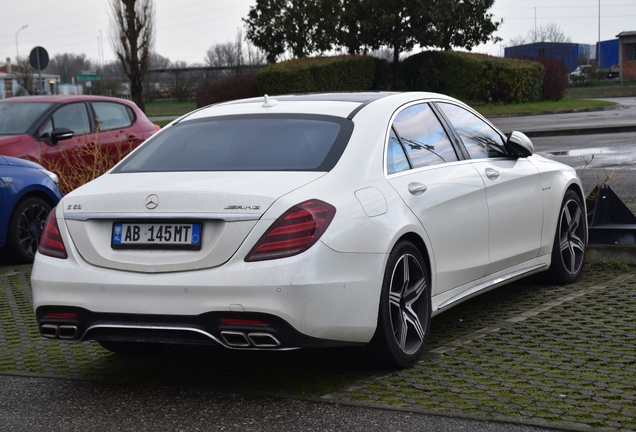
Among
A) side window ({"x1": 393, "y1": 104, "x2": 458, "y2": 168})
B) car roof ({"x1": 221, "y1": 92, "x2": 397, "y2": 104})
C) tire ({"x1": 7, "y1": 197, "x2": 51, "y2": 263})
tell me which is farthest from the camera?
tire ({"x1": 7, "y1": 197, "x2": 51, "y2": 263})

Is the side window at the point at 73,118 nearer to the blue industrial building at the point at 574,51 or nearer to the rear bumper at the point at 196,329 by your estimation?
the rear bumper at the point at 196,329

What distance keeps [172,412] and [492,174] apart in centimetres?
267

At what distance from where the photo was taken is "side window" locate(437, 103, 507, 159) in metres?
6.10

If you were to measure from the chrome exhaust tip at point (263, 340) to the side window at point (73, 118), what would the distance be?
8.40 meters

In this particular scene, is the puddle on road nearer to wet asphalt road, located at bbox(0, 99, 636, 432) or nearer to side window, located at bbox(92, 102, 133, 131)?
side window, located at bbox(92, 102, 133, 131)

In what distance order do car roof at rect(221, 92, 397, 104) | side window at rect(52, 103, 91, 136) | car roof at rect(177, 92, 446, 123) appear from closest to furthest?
car roof at rect(177, 92, 446, 123)
car roof at rect(221, 92, 397, 104)
side window at rect(52, 103, 91, 136)

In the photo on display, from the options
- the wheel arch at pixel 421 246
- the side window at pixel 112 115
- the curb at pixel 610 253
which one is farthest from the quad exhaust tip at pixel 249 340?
the side window at pixel 112 115

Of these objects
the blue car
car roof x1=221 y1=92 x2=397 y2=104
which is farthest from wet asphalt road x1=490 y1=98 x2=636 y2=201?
the blue car

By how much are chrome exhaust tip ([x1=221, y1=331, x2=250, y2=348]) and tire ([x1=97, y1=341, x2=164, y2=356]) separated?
1.35m

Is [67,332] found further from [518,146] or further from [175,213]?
[518,146]

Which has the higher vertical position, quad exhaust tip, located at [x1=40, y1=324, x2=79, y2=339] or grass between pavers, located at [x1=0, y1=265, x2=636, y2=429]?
quad exhaust tip, located at [x1=40, y1=324, x2=79, y2=339]

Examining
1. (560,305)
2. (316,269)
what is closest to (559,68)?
(560,305)

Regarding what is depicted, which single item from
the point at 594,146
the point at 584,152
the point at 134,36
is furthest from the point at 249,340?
the point at 134,36

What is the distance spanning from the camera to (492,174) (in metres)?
6.01
